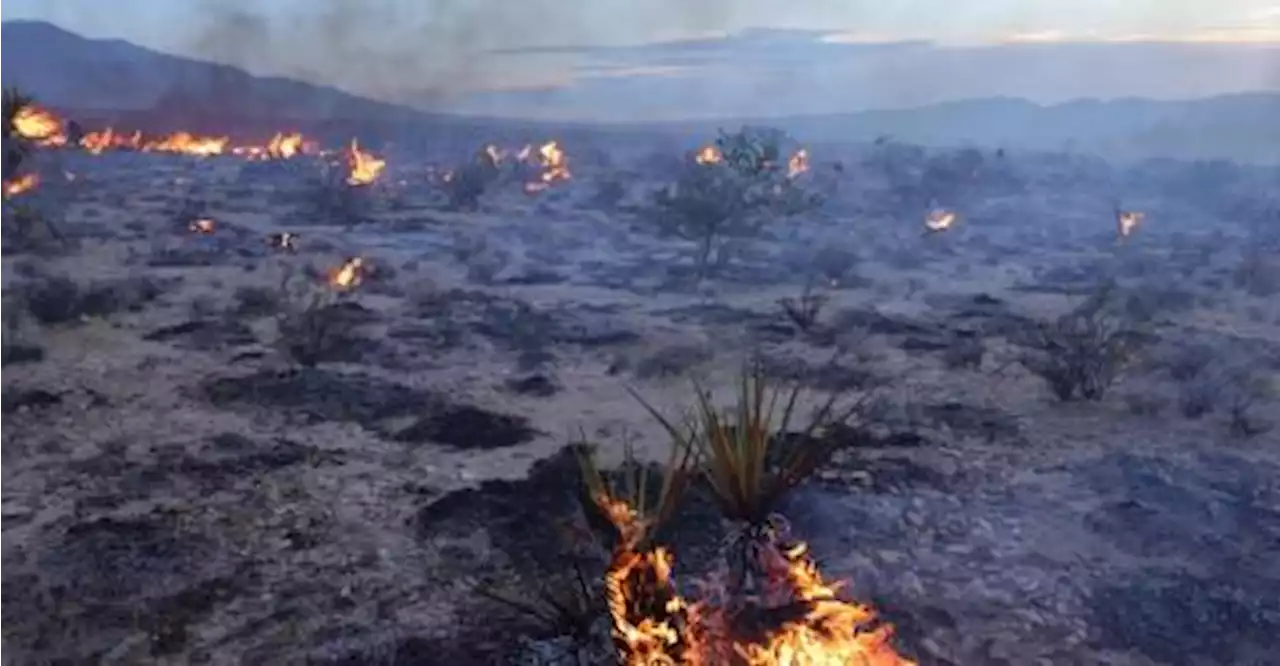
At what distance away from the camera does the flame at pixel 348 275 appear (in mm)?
23203

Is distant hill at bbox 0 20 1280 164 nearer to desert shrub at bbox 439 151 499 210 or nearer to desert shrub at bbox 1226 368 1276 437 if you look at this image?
desert shrub at bbox 439 151 499 210

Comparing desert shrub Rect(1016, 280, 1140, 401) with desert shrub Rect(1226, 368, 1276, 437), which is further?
desert shrub Rect(1016, 280, 1140, 401)

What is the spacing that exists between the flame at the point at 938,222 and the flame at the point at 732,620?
29.4 metres

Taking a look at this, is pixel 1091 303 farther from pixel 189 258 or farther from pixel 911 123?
pixel 911 123

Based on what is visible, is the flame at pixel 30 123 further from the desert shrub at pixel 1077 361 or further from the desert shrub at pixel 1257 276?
the desert shrub at pixel 1257 276

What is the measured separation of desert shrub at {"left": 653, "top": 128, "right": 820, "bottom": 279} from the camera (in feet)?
88.4

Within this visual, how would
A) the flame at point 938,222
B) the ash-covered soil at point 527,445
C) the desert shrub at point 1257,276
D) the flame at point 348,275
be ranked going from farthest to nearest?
the flame at point 938,222 < the desert shrub at point 1257,276 < the flame at point 348,275 < the ash-covered soil at point 527,445

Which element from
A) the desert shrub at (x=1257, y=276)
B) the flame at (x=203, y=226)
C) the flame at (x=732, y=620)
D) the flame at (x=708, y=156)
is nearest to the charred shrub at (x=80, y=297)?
the flame at (x=203, y=226)

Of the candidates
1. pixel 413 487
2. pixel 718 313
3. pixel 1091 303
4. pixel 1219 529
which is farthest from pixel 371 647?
pixel 1091 303

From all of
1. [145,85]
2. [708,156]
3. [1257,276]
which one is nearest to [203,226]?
[708,156]

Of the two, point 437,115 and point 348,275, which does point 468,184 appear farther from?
point 437,115

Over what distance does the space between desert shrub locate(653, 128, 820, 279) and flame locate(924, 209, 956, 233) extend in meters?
4.57

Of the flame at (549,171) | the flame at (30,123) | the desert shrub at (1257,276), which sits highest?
the flame at (30,123)

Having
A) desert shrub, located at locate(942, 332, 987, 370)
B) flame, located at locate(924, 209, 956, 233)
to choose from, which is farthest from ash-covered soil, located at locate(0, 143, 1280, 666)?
flame, located at locate(924, 209, 956, 233)
